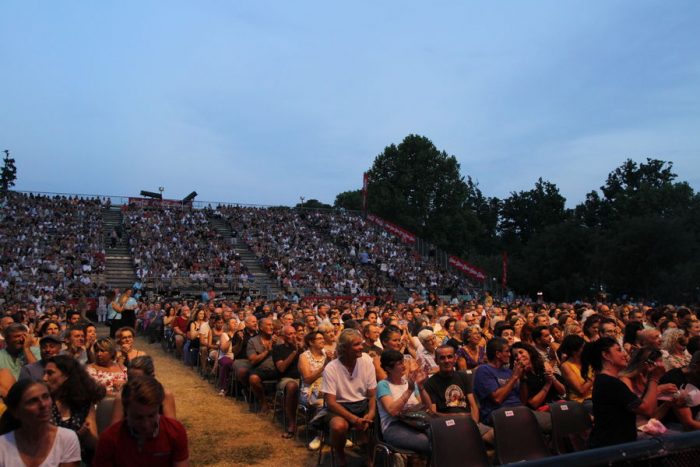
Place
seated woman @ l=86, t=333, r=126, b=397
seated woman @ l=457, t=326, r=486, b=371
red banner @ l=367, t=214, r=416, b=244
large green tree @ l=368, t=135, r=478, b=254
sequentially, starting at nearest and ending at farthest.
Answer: seated woman @ l=86, t=333, r=126, b=397 → seated woman @ l=457, t=326, r=486, b=371 → red banner @ l=367, t=214, r=416, b=244 → large green tree @ l=368, t=135, r=478, b=254

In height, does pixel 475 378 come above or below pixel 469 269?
below

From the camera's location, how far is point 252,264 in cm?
3127

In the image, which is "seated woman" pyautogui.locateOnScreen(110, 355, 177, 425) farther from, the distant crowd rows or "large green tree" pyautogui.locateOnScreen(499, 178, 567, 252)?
"large green tree" pyautogui.locateOnScreen(499, 178, 567, 252)

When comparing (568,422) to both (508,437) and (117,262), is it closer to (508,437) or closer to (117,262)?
(508,437)

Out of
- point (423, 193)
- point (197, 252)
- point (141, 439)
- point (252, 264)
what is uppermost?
point (423, 193)

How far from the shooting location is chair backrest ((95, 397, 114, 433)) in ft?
14.7

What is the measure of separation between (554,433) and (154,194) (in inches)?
1392

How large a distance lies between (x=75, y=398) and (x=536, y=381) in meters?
4.09

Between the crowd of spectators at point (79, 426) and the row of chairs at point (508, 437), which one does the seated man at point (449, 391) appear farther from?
the crowd of spectators at point (79, 426)

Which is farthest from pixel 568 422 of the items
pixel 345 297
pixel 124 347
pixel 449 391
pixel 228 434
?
pixel 345 297

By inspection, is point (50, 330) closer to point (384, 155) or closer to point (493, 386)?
point (493, 386)

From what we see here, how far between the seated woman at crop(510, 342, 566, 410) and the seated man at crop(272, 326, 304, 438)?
2.93 metres

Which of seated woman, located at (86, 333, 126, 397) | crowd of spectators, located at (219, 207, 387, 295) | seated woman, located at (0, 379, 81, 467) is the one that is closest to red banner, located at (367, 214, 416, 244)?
crowd of spectators, located at (219, 207, 387, 295)

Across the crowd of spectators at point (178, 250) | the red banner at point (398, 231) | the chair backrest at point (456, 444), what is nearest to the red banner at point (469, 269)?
the red banner at point (398, 231)
